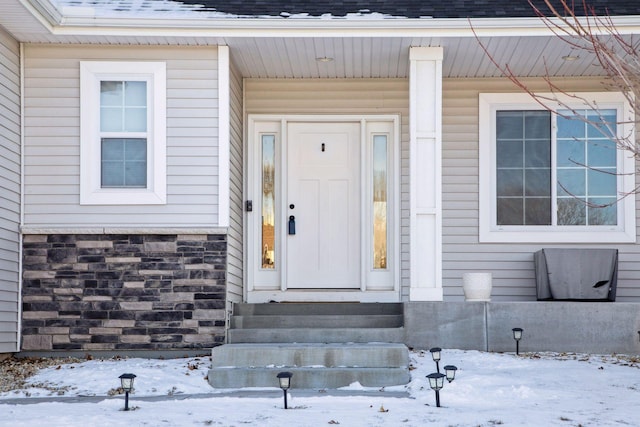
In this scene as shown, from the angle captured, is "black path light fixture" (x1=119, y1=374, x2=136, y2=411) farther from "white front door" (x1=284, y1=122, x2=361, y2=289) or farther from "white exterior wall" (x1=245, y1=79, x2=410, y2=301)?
"white exterior wall" (x1=245, y1=79, x2=410, y2=301)

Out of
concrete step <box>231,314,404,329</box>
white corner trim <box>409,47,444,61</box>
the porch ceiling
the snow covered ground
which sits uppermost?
the porch ceiling

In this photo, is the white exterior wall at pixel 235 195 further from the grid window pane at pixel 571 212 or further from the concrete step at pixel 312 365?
the grid window pane at pixel 571 212

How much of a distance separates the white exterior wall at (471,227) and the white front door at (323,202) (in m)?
1.04

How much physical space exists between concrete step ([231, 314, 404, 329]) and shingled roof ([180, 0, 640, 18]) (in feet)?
9.89

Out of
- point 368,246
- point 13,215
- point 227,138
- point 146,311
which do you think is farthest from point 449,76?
point 13,215

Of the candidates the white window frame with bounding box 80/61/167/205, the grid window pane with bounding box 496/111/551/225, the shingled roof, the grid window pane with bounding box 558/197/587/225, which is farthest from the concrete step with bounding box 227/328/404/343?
the shingled roof

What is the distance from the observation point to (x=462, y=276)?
34.1ft

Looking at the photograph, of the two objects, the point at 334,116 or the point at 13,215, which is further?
the point at 334,116

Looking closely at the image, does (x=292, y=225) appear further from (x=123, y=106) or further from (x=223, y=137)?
(x=123, y=106)

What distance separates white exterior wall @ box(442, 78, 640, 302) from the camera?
408 inches

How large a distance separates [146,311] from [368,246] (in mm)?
2770

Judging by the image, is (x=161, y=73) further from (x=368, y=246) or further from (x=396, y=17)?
(x=368, y=246)

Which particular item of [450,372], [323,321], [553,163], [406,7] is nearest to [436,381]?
[450,372]

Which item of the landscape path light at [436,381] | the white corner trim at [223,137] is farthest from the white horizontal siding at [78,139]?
the landscape path light at [436,381]
